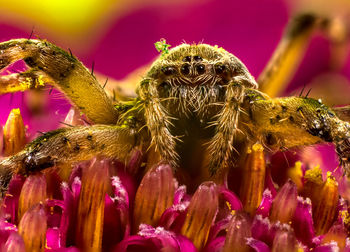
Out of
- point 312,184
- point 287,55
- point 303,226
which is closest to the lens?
point 303,226

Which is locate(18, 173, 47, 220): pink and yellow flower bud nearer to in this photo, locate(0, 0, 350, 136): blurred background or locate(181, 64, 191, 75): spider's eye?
locate(181, 64, 191, 75): spider's eye

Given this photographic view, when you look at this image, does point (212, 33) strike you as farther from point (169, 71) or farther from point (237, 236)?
point (237, 236)

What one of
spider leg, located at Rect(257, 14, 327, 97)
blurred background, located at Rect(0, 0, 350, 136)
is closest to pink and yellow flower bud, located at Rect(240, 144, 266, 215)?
spider leg, located at Rect(257, 14, 327, 97)

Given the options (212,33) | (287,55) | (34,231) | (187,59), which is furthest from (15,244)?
(212,33)

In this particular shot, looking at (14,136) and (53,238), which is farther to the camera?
(14,136)

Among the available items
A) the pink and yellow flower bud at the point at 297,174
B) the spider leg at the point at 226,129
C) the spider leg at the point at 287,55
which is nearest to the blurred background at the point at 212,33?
the spider leg at the point at 287,55

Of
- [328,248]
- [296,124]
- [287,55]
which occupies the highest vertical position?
[287,55]
